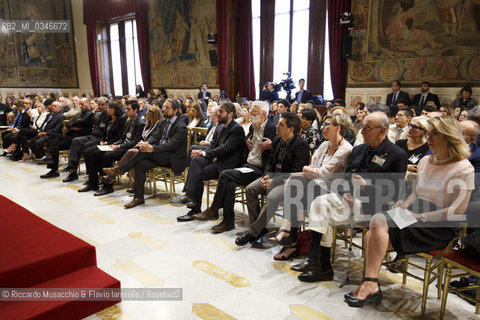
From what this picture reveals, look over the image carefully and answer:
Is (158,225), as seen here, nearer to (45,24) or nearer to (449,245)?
(449,245)

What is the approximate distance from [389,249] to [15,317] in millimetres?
2636

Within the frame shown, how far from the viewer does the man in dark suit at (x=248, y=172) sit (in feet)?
12.7

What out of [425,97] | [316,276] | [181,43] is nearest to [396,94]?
[425,97]

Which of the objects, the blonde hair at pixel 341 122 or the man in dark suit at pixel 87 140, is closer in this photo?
the blonde hair at pixel 341 122

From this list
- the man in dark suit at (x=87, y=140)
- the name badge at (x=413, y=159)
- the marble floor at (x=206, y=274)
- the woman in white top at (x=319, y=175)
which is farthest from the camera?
the man in dark suit at (x=87, y=140)

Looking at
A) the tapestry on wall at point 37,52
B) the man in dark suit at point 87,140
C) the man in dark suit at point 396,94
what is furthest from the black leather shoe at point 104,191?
the tapestry on wall at point 37,52

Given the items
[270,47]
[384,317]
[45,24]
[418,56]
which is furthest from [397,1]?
[45,24]

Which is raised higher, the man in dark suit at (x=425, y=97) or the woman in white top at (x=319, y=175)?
the man in dark suit at (x=425, y=97)

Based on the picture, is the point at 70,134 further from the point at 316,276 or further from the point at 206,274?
the point at 316,276

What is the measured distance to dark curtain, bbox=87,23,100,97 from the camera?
16.7 metres

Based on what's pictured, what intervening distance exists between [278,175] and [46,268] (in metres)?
2.25

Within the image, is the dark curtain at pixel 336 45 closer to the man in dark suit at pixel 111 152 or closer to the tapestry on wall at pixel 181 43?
the tapestry on wall at pixel 181 43

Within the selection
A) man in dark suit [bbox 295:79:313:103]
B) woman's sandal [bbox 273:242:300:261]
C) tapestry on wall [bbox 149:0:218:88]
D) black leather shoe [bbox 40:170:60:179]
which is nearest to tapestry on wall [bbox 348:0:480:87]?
man in dark suit [bbox 295:79:313:103]

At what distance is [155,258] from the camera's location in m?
3.28
